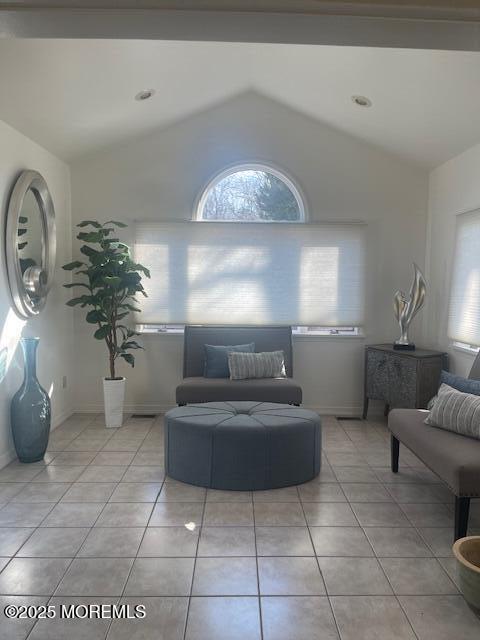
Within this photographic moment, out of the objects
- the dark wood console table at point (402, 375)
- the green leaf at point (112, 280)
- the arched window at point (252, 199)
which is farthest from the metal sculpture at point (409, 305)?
the green leaf at point (112, 280)

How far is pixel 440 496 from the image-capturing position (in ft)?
10.2

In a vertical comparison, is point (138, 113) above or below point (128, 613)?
above

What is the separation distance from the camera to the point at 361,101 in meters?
3.99

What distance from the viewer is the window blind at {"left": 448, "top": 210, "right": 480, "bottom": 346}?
13.0ft

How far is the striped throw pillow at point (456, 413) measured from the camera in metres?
2.76

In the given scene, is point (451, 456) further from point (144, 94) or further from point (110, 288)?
point (144, 94)

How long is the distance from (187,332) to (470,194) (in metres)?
2.81

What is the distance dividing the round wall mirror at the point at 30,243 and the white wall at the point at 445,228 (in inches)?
140

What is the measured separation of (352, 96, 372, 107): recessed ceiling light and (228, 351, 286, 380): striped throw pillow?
2.27m

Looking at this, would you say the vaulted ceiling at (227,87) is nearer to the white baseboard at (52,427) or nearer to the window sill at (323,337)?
the window sill at (323,337)

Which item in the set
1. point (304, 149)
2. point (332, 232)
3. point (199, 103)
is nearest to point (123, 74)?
point (199, 103)

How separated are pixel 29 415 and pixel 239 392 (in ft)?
5.38

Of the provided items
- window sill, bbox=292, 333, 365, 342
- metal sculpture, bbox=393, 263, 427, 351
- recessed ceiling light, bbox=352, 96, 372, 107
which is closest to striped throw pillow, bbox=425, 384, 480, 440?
metal sculpture, bbox=393, 263, 427, 351

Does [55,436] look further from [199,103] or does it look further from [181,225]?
[199,103]
